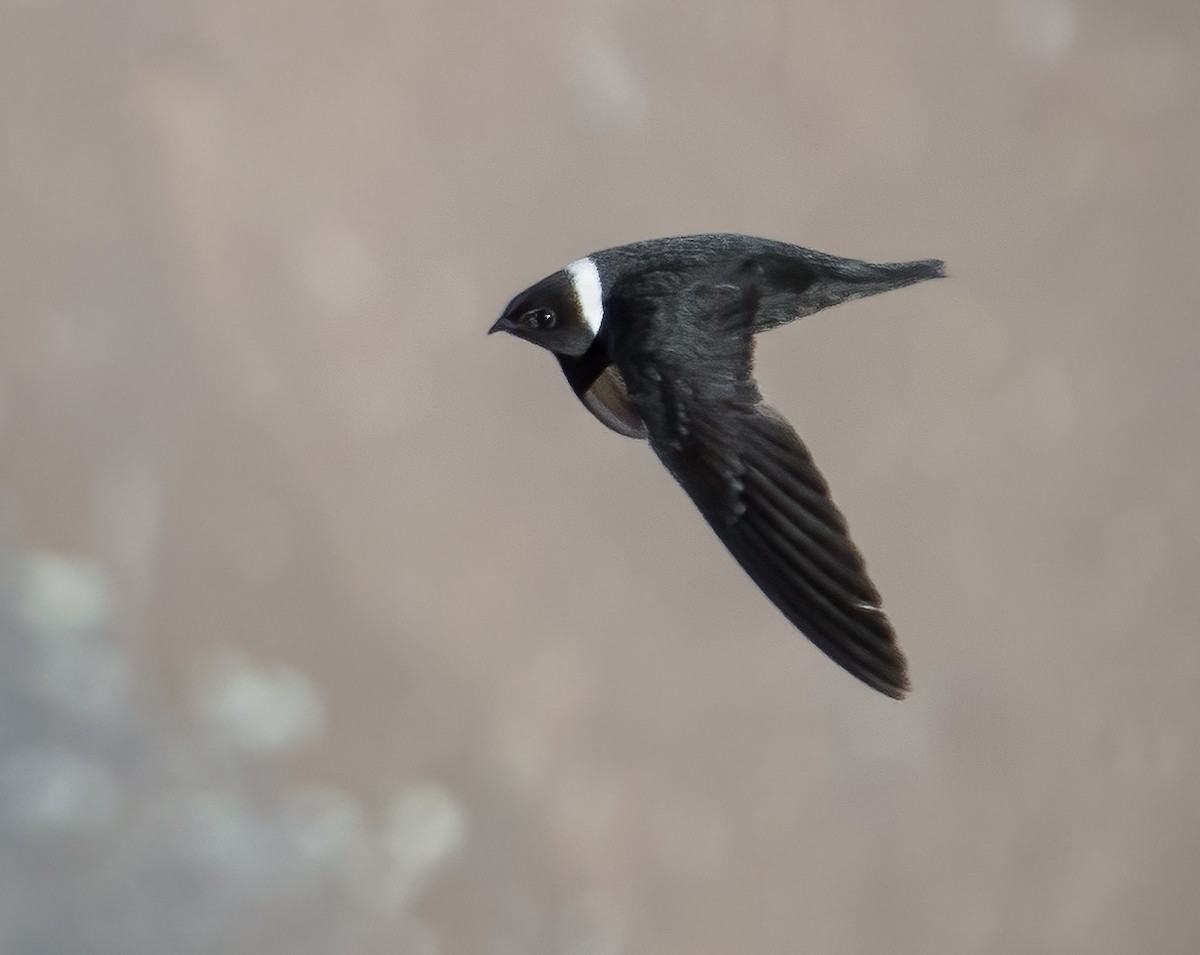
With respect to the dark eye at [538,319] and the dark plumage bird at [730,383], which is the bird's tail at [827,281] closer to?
the dark plumage bird at [730,383]

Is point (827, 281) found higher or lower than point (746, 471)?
higher

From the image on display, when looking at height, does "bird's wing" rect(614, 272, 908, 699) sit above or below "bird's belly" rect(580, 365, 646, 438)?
below

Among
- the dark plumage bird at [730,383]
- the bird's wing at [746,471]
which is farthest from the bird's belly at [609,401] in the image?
the bird's wing at [746,471]

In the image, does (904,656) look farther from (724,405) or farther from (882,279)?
(882,279)

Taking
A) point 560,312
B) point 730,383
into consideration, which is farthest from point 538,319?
point 730,383

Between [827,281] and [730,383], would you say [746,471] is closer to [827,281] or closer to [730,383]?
[730,383]

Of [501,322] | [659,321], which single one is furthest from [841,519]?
[501,322]

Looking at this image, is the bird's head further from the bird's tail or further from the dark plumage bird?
the bird's tail

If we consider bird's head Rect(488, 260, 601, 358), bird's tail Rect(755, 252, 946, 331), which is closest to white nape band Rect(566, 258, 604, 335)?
bird's head Rect(488, 260, 601, 358)
